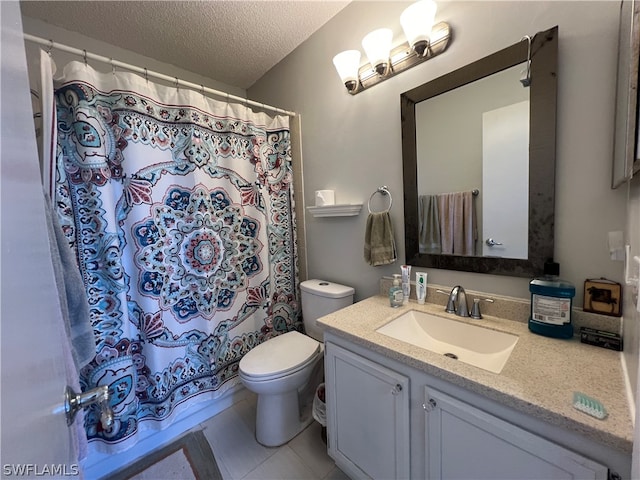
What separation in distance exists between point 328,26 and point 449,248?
157 centimetres

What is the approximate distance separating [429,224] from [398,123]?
56 cm

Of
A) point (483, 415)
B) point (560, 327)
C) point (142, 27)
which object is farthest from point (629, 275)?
point (142, 27)

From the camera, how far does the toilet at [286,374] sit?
134 centimetres

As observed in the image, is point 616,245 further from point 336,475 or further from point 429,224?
point 336,475

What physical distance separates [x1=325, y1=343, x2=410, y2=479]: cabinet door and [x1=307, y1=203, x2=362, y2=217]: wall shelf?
0.78 meters

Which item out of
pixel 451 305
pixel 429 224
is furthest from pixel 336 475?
pixel 429 224

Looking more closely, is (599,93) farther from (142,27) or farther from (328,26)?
(142,27)

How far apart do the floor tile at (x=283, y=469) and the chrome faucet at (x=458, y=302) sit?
104 centimetres

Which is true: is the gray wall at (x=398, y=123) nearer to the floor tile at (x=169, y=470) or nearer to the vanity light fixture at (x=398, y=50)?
the vanity light fixture at (x=398, y=50)

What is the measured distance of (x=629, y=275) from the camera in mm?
664

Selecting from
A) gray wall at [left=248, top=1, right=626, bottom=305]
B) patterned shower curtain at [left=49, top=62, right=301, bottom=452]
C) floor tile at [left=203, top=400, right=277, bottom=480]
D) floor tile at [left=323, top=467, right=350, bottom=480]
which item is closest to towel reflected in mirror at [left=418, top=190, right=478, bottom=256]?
gray wall at [left=248, top=1, right=626, bottom=305]

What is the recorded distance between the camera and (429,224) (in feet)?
4.28

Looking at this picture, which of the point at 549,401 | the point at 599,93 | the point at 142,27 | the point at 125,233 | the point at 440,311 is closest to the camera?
the point at 549,401

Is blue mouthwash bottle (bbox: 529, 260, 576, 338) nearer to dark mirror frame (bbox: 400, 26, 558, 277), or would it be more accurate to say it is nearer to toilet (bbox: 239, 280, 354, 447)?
dark mirror frame (bbox: 400, 26, 558, 277)
